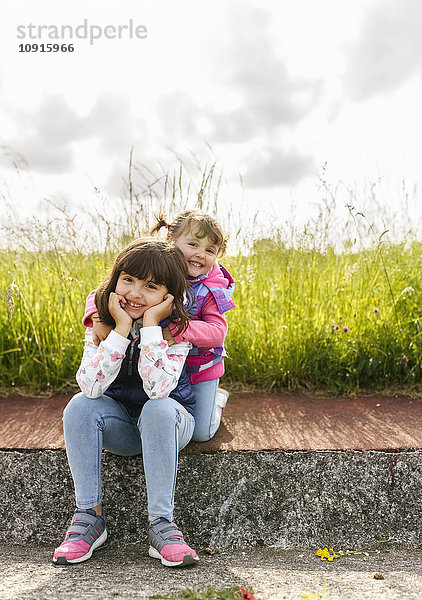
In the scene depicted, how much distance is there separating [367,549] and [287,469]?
15.6 inches

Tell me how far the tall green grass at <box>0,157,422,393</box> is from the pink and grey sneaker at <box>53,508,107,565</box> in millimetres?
1194

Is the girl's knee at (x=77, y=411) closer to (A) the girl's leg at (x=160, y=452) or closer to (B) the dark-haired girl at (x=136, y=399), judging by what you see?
(B) the dark-haired girl at (x=136, y=399)

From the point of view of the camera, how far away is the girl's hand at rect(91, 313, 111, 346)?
1.91m

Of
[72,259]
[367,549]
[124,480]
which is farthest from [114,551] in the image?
[72,259]

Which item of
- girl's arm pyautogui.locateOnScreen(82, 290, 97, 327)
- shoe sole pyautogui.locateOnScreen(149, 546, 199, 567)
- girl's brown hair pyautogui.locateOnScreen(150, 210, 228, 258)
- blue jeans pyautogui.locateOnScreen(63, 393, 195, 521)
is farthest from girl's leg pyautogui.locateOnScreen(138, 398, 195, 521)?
girl's brown hair pyautogui.locateOnScreen(150, 210, 228, 258)

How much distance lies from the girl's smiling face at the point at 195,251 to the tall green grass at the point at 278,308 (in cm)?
100

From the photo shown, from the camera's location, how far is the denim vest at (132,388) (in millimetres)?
1942

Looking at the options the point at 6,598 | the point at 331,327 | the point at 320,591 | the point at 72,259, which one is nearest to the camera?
the point at 6,598

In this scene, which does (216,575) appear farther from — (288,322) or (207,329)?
(288,322)

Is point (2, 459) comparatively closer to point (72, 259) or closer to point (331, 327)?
point (72, 259)

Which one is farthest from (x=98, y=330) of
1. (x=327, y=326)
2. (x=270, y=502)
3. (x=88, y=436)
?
(x=327, y=326)

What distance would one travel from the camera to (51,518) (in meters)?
2.09

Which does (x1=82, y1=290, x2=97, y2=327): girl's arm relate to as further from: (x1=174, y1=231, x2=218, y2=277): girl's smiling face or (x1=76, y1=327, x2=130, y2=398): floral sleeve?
(x1=174, y1=231, x2=218, y2=277): girl's smiling face

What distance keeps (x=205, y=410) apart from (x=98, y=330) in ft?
1.69
